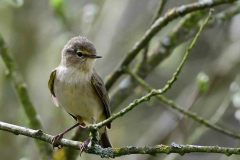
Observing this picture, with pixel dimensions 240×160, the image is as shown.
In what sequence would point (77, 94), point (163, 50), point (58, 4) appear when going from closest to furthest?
point (77, 94) < point (163, 50) < point (58, 4)

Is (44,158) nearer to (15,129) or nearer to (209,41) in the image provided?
(15,129)

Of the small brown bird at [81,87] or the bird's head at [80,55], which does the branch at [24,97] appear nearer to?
the small brown bird at [81,87]

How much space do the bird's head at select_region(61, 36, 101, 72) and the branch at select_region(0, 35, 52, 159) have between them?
1.66 feet

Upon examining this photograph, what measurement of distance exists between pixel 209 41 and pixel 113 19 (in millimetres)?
1622

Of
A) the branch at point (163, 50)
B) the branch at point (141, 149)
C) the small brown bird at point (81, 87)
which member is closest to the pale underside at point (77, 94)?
the small brown bird at point (81, 87)

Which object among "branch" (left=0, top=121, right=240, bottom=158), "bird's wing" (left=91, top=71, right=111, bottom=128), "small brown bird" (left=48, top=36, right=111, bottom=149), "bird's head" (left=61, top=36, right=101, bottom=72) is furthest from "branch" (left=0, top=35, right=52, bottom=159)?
"branch" (left=0, top=121, right=240, bottom=158)

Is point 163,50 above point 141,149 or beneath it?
above

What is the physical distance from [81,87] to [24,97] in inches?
26.1

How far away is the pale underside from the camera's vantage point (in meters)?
5.68

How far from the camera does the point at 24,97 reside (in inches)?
235

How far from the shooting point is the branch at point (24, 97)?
19.3 feet

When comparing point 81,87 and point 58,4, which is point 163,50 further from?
point 58,4

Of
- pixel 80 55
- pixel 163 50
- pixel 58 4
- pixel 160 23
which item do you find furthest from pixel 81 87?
pixel 58 4

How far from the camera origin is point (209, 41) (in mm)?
9430
